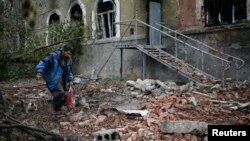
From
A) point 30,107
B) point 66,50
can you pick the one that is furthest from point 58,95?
point 30,107

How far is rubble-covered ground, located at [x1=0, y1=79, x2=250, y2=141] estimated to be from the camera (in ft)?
18.6

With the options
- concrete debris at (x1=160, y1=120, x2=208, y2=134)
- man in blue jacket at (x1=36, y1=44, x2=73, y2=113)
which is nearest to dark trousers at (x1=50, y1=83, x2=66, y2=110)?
man in blue jacket at (x1=36, y1=44, x2=73, y2=113)

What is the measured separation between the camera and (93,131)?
20.4 feet

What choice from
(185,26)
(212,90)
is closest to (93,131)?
(212,90)

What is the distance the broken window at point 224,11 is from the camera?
1155 cm

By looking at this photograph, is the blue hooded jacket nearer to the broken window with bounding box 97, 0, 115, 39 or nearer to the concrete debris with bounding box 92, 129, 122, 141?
the concrete debris with bounding box 92, 129, 122, 141

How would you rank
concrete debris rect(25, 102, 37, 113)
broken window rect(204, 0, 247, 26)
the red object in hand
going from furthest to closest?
broken window rect(204, 0, 247, 26) < concrete debris rect(25, 102, 37, 113) < the red object in hand

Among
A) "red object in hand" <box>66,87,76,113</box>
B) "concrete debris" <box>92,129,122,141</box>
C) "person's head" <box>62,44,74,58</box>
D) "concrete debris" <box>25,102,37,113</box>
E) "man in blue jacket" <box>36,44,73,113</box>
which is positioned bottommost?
"concrete debris" <box>92,129,122,141</box>

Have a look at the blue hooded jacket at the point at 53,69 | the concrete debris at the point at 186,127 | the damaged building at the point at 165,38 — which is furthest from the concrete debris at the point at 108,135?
the damaged building at the point at 165,38

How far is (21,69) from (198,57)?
680 centimetres

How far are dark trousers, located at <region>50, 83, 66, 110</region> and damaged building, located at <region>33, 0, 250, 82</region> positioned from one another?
4337 mm

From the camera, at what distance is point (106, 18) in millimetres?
16203

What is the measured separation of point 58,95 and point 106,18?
937 cm

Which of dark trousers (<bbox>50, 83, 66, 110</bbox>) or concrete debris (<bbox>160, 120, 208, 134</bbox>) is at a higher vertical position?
dark trousers (<bbox>50, 83, 66, 110</bbox>)
